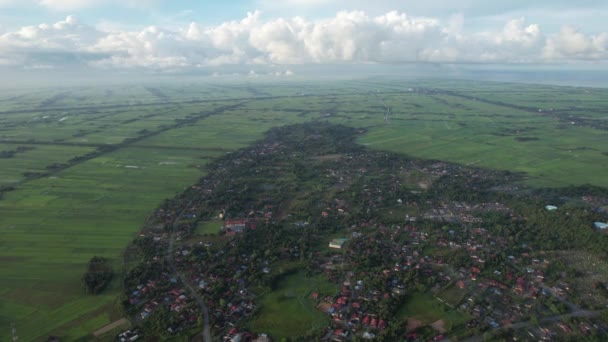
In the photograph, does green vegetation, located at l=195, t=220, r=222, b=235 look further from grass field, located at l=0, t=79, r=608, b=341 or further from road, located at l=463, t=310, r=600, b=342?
road, located at l=463, t=310, r=600, b=342

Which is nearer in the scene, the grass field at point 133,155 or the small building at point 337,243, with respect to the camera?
the grass field at point 133,155

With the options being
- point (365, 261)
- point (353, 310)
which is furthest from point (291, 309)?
point (365, 261)

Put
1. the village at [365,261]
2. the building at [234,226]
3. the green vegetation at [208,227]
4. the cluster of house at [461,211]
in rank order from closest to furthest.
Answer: the village at [365,261], the building at [234,226], the green vegetation at [208,227], the cluster of house at [461,211]

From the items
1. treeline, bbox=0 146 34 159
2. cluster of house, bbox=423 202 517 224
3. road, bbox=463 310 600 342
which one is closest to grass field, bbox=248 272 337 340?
road, bbox=463 310 600 342

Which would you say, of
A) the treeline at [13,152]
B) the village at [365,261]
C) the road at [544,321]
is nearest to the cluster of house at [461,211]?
the village at [365,261]

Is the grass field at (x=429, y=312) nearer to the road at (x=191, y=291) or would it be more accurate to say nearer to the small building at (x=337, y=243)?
the small building at (x=337, y=243)

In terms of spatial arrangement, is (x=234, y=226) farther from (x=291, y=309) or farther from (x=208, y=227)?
(x=291, y=309)
